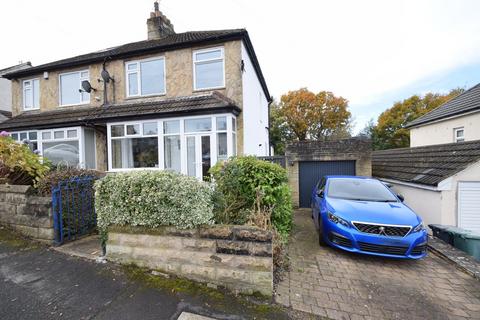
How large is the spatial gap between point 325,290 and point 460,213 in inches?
227

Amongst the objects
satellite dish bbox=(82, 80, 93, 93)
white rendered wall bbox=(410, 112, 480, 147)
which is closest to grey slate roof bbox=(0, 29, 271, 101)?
satellite dish bbox=(82, 80, 93, 93)

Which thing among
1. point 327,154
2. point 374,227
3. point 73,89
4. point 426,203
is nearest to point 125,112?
point 73,89

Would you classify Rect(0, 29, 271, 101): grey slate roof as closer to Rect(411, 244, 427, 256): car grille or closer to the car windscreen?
the car windscreen

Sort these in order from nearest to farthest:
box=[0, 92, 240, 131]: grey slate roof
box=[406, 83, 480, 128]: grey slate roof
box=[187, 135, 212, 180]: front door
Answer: box=[0, 92, 240, 131]: grey slate roof
box=[187, 135, 212, 180]: front door
box=[406, 83, 480, 128]: grey slate roof

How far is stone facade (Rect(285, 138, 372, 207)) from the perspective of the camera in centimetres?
830

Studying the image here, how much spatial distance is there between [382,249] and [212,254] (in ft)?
10.1

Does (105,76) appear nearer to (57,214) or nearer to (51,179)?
(51,179)

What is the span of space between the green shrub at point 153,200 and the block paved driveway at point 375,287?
1.53m

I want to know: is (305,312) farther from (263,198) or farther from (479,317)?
(479,317)

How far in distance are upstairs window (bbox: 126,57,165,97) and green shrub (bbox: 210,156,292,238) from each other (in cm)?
728

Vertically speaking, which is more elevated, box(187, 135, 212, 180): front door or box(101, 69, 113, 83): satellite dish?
box(101, 69, 113, 83): satellite dish

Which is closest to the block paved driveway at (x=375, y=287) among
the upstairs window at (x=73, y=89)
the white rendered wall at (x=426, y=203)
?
the white rendered wall at (x=426, y=203)

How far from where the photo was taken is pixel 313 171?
860 cm

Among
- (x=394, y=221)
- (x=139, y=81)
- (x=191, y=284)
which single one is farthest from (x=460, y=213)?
(x=139, y=81)
